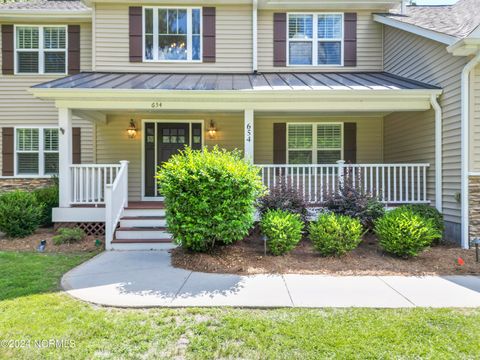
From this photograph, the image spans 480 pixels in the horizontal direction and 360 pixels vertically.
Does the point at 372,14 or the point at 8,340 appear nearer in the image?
the point at 8,340

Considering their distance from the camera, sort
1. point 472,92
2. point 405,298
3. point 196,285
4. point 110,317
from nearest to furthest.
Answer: point 110,317 → point 405,298 → point 196,285 → point 472,92

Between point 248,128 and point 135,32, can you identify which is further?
point 135,32

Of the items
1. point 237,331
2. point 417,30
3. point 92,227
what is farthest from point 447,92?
point 92,227

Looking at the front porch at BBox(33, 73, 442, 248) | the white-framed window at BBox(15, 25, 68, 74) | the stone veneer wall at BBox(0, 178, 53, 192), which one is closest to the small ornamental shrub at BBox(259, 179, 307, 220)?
the front porch at BBox(33, 73, 442, 248)

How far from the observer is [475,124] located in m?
6.36

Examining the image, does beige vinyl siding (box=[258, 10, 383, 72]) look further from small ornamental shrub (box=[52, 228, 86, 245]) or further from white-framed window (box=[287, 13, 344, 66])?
small ornamental shrub (box=[52, 228, 86, 245])

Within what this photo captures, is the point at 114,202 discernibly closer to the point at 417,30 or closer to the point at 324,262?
the point at 324,262

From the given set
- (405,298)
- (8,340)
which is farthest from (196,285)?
(405,298)

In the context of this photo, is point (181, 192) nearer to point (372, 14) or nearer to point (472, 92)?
point (472, 92)

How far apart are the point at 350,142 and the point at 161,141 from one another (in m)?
5.70

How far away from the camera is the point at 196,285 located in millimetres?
4527

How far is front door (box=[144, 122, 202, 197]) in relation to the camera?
9594mm

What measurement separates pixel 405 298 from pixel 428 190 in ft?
14.0

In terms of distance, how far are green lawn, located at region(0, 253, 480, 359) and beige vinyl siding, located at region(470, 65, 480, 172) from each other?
12.5 feet
